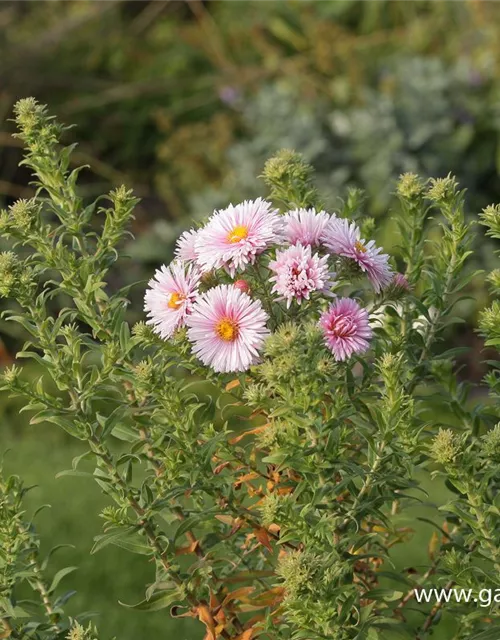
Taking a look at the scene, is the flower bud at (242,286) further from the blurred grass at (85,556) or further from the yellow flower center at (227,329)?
the blurred grass at (85,556)

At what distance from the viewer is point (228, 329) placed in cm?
159

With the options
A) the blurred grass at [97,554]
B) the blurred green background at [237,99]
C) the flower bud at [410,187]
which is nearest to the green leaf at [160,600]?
the flower bud at [410,187]

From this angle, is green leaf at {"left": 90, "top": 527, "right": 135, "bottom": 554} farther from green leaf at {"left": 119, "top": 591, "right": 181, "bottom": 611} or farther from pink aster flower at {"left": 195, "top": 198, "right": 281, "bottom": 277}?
pink aster flower at {"left": 195, "top": 198, "right": 281, "bottom": 277}

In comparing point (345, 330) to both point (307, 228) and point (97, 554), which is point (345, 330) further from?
point (97, 554)

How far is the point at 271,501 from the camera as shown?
1.59 m

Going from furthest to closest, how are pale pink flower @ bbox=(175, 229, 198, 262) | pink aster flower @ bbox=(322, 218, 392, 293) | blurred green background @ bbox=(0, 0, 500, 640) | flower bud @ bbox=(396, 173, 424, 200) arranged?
blurred green background @ bbox=(0, 0, 500, 640), flower bud @ bbox=(396, 173, 424, 200), pale pink flower @ bbox=(175, 229, 198, 262), pink aster flower @ bbox=(322, 218, 392, 293)

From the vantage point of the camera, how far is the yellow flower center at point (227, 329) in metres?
1.59

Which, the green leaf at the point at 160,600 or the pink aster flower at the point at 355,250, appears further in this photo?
the green leaf at the point at 160,600

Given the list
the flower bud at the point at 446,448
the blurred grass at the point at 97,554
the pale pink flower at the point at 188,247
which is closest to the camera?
the flower bud at the point at 446,448

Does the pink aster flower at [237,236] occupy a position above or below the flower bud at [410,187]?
below

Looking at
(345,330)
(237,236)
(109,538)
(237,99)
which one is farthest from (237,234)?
(237,99)

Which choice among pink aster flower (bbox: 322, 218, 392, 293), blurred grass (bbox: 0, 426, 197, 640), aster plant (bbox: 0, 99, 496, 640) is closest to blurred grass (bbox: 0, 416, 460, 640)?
blurred grass (bbox: 0, 426, 197, 640)

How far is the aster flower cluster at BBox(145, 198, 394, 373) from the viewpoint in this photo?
1598 mm

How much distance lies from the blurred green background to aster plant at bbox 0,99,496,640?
310 centimetres
